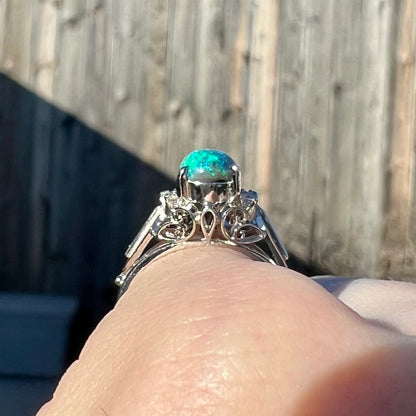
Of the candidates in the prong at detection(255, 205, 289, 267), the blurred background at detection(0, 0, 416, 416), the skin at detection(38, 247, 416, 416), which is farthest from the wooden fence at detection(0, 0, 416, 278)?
the skin at detection(38, 247, 416, 416)

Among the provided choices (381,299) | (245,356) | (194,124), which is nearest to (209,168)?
(381,299)

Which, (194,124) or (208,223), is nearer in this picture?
(208,223)

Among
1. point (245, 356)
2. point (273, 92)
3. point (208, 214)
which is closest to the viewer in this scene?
point (245, 356)

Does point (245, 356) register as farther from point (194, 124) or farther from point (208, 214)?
point (194, 124)

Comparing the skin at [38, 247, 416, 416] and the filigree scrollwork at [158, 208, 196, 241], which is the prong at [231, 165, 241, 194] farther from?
the skin at [38, 247, 416, 416]

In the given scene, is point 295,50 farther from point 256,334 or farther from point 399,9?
point 256,334

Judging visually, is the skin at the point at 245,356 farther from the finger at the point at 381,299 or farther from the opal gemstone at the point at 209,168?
the opal gemstone at the point at 209,168

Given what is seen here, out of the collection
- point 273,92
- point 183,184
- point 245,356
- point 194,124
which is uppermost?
point 273,92
